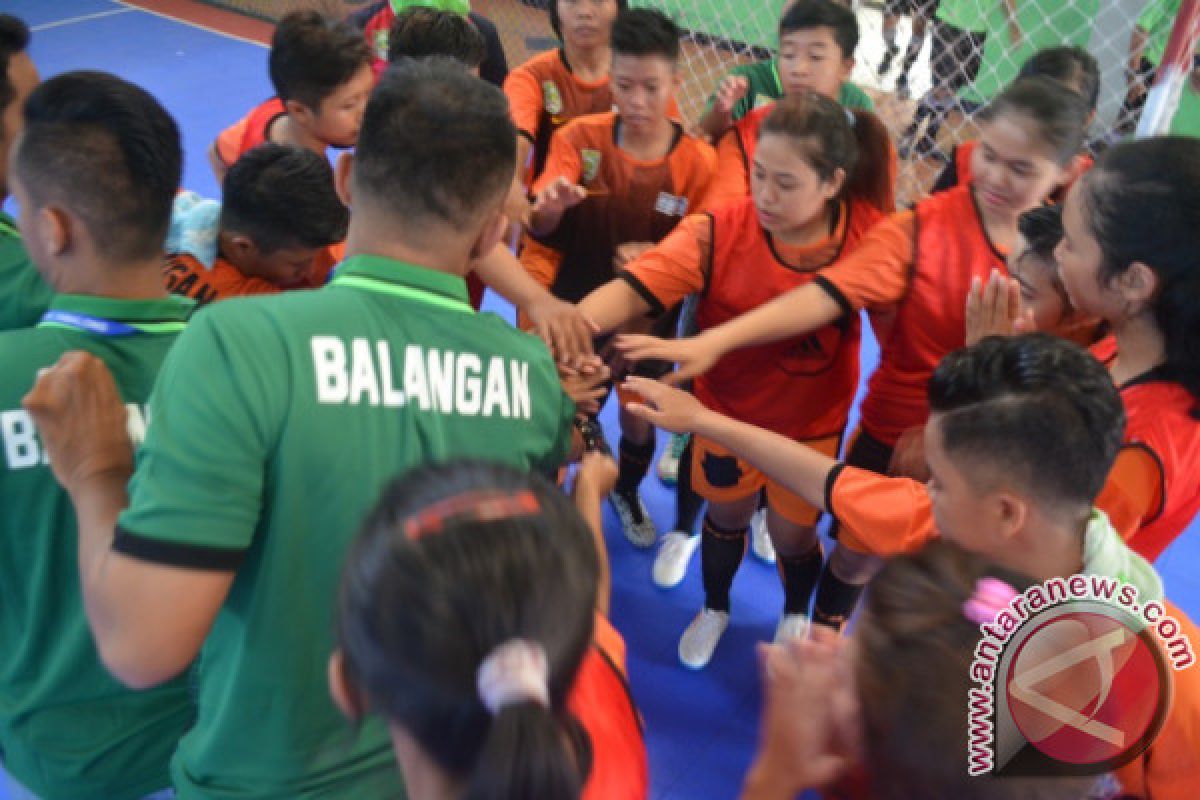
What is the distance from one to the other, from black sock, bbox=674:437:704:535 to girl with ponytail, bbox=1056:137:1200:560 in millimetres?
1544

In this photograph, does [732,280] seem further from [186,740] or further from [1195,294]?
[186,740]

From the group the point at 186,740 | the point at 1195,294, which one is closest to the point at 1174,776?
the point at 1195,294

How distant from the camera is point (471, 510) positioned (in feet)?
2.64

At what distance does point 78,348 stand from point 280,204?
0.83m

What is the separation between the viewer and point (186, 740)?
116cm

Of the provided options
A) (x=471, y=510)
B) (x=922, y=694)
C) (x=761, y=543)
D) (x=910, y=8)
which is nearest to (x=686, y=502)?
(x=761, y=543)

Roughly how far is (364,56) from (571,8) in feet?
3.09

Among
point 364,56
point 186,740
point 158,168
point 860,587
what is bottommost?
point 860,587

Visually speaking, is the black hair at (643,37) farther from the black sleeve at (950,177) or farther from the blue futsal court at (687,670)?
the blue futsal court at (687,670)

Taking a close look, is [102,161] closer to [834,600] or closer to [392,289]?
[392,289]

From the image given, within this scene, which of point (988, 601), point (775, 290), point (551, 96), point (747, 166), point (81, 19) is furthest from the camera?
point (81, 19)

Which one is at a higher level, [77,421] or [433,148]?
[433,148]

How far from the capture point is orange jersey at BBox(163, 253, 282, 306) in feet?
6.28

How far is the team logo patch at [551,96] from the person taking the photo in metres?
3.36
